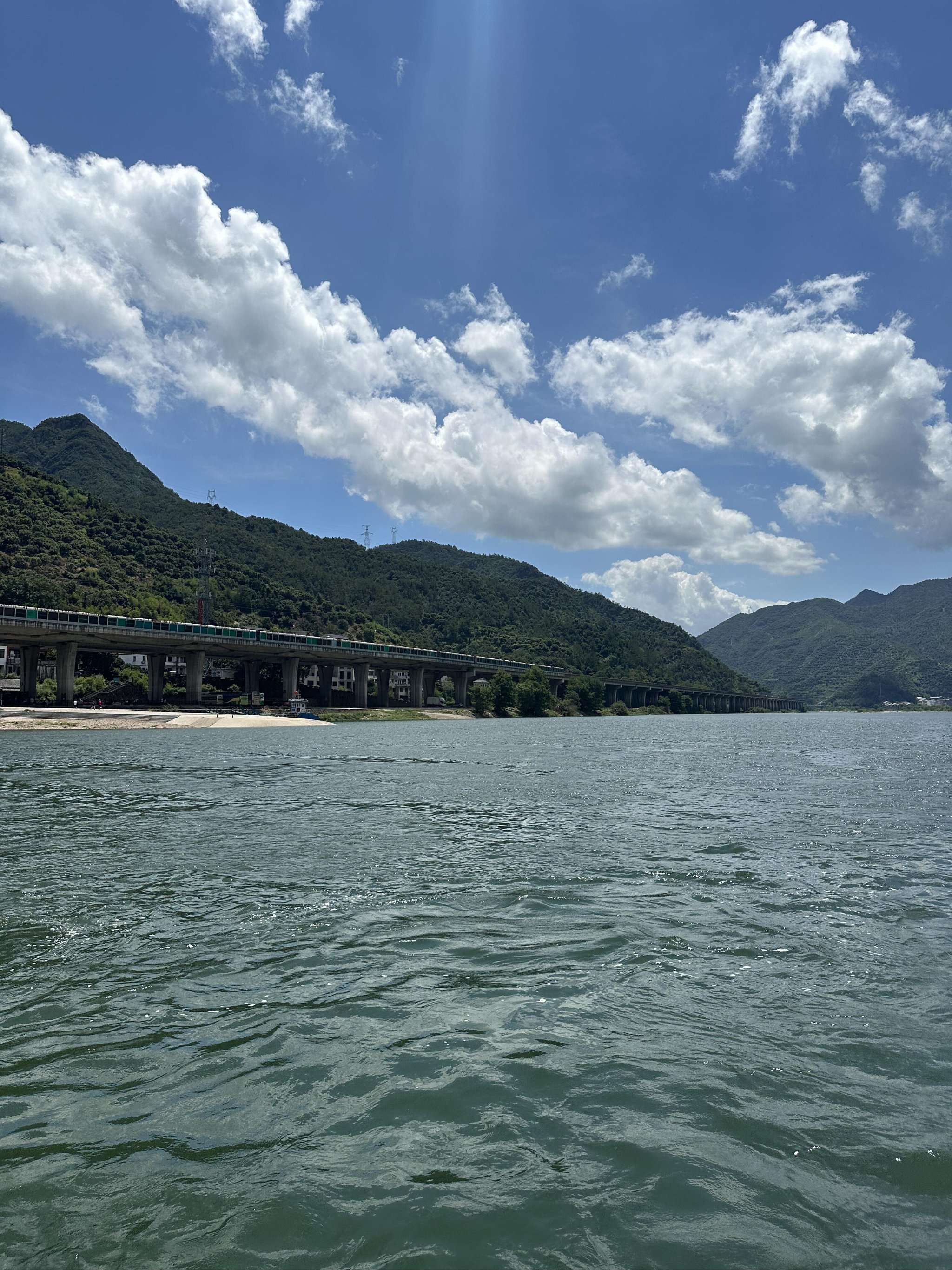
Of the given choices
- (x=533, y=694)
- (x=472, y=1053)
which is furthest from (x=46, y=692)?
(x=472, y=1053)

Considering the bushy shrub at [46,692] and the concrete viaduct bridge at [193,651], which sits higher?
the concrete viaduct bridge at [193,651]

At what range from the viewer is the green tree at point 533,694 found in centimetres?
17488

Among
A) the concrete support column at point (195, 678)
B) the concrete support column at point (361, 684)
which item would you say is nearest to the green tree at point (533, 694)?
the concrete support column at point (361, 684)

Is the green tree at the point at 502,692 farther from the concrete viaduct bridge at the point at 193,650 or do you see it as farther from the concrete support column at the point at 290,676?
the concrete support column at the point at 290,676

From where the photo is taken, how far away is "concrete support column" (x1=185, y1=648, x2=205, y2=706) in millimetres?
125375

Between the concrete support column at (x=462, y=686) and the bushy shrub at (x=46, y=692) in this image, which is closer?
the bushy shrub at (x=46, y=692)

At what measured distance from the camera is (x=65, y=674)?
108m

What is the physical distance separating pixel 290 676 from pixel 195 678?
19716 mm

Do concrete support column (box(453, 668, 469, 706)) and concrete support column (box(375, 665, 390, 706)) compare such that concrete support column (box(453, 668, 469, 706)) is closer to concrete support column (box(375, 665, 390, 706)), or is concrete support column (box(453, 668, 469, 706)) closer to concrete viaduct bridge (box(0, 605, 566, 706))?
concrete viaduct bridge (box(0, 605, 566, 706))

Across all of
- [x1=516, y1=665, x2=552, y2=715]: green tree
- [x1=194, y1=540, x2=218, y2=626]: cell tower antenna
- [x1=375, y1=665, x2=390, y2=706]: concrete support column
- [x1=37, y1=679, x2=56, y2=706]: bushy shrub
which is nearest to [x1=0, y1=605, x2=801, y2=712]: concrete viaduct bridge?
[x1=375, y1=665, x2=390, y2=706]: concrete support column

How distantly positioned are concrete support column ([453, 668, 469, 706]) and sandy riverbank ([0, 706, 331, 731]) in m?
65.1

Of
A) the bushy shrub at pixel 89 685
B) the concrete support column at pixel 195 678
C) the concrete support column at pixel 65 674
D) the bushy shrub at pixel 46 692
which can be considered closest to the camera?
the bushy shrub at pixel 46 692

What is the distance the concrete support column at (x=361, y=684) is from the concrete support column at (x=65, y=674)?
54.9 m

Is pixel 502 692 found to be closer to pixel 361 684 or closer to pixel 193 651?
pixel 361 684
